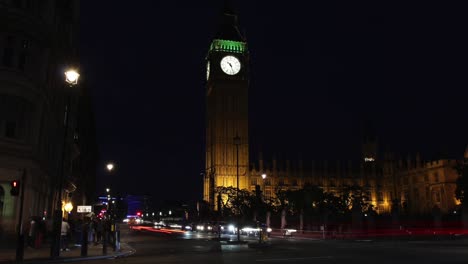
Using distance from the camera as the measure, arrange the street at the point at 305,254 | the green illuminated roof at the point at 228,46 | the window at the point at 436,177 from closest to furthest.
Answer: the street at the point at 305,254, the window at the point at 436,177, the green illuminated roof at the point at 228,46

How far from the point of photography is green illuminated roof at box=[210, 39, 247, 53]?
12681 centimetres

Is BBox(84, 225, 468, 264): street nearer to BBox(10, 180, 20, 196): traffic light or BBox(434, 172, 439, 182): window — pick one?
BBox(10, 180, 20, 196): traffic light

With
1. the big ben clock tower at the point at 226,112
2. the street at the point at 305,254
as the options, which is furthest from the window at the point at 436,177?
the street at the point at 305,254

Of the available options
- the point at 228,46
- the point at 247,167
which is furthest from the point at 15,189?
the point at 228,46

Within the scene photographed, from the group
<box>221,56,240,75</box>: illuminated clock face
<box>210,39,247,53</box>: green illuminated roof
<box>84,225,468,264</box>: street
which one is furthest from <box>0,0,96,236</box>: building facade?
<box>210,39,247,53</box>: green illuminated roof

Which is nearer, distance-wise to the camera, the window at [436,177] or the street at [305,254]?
the street at [305,254]

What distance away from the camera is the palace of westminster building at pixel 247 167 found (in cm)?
11431

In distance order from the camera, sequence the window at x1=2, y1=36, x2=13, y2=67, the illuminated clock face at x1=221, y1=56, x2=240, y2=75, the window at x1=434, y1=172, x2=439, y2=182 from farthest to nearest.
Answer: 1. the illuminated clock face at x1=221, y1=56, x2=240, y2=75
2. the window at x1=434, y1=172, x2=439, y2=182
3. the window at x1=2, y1=36, x2=13, y2=67

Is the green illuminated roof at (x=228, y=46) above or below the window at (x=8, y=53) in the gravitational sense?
above

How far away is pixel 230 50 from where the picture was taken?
419ft

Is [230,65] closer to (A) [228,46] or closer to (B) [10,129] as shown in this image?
(A) [228,46]

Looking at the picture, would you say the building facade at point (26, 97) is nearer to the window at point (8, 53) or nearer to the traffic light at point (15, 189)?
the window at point (8, 53)

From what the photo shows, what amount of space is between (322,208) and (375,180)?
57.3 m

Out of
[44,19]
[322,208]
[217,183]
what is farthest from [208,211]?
[44,19]
